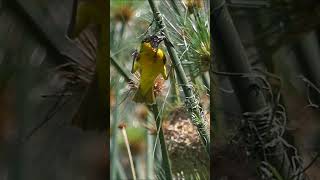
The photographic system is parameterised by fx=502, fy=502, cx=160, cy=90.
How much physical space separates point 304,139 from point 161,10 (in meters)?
0.80

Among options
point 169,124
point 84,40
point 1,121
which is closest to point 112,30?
point 84,40

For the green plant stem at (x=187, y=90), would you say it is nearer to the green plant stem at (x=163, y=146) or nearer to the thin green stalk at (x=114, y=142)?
the green plant stem at (x=163, y=146)

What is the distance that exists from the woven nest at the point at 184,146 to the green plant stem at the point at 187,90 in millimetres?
23

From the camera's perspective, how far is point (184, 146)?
2072 millimetres

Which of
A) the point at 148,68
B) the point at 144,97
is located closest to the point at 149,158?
the point at 144,97

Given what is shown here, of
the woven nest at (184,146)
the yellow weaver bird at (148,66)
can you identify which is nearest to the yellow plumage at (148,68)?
the yellow weaver bird at (148,66)

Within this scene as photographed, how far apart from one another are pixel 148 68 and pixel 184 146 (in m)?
0.35

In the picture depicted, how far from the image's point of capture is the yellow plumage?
206 centimetres

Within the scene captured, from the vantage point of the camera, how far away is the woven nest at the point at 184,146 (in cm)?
205

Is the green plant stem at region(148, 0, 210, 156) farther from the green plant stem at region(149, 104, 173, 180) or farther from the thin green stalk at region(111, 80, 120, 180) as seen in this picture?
the thin green stalk at region(111, 80, 120, 180)

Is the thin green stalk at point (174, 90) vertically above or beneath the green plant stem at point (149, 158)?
above

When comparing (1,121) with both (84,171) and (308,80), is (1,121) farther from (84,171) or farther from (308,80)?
(308,80)

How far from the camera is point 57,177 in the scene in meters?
2.08

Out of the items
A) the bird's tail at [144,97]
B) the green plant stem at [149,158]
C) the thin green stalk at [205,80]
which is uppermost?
the thin green stalk at [205,80]
